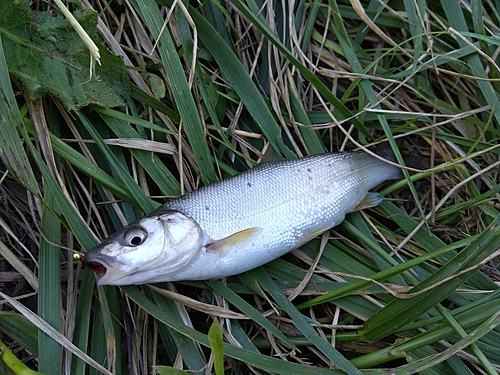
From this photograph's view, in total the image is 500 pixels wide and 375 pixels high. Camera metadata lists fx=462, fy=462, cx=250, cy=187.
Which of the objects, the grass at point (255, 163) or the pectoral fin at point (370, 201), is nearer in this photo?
the grass at point (255, 163)

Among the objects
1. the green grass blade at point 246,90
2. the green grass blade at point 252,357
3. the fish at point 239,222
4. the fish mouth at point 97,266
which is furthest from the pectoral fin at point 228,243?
the green grass blade at point 246,90

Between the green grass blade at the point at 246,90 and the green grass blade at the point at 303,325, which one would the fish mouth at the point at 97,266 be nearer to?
the green grass blade at the point at 303,325

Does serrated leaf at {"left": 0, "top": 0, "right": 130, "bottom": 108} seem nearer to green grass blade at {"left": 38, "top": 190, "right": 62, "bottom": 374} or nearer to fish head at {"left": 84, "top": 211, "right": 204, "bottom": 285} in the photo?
green grass blade at {"left": 38, "top": 190, "right": 62, "bottom": 374}

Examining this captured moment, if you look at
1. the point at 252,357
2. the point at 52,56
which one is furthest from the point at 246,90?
the point at 252,357

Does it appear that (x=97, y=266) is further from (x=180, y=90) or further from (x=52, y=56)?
(x=52, y=56)

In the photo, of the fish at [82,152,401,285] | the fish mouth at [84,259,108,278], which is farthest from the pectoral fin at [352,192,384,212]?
the fish mouth at [84,259,108,278]

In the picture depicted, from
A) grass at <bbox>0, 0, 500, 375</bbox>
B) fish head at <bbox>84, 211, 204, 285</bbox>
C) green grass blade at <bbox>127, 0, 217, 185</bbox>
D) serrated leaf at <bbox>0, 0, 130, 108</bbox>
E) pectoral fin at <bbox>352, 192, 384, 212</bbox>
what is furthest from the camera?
pectoral fin at <bbox>352, 192, 384, 212</bbox>

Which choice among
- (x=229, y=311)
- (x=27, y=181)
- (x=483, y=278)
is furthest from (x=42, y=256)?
(x=483, y=278)
